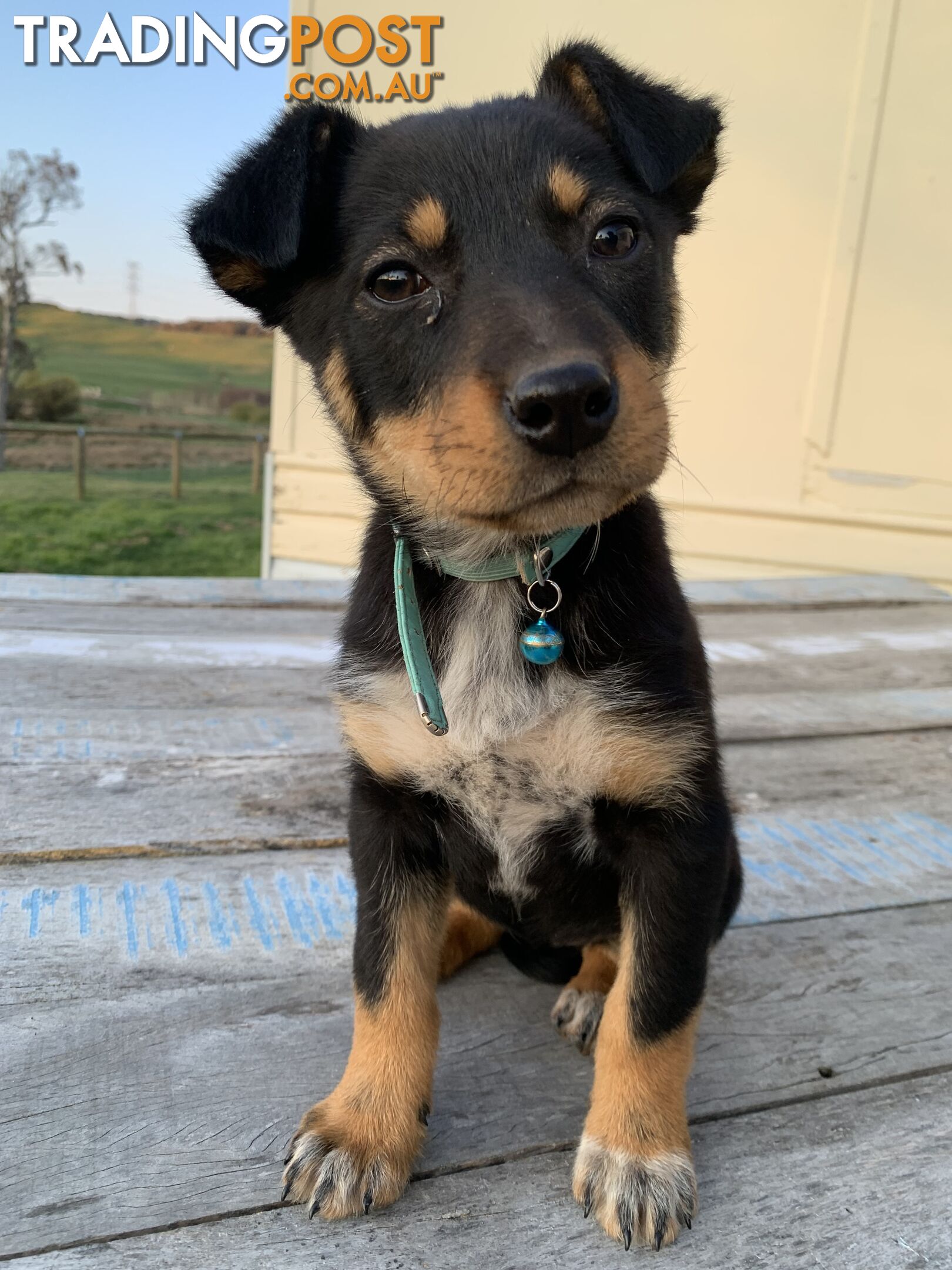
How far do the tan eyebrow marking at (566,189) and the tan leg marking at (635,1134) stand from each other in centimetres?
136

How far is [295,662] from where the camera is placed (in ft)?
14.1

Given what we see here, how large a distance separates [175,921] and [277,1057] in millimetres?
525

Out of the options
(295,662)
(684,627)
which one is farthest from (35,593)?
(684,627)

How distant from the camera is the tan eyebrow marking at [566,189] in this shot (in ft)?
6.56

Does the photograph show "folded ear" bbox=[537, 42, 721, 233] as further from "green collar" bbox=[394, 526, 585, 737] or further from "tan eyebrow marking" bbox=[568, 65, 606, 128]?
"green collar" bbox=[394, 526, 585, 737]

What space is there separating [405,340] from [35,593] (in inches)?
135

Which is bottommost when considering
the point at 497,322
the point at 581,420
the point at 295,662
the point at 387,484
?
the point at 295,662

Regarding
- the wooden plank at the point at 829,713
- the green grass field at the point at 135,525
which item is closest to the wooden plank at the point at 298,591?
the wooden plank at the point at 829,713

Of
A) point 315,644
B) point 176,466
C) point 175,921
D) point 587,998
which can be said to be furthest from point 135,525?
point 587,998

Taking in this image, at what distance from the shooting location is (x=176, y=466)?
930 centimetres

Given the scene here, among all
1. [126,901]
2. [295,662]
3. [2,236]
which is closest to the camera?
[126,901]

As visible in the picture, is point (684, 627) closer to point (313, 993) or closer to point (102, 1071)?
point (313, 993)

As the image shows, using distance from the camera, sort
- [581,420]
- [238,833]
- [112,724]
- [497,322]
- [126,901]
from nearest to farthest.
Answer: [581,420]
[497,322]
[126,901]
[238,833]
[112,724]

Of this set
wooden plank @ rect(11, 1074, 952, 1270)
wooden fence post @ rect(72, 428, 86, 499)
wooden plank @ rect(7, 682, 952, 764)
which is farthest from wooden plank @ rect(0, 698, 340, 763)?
wooden fence post @ rect(72, 428, 86, 499)
